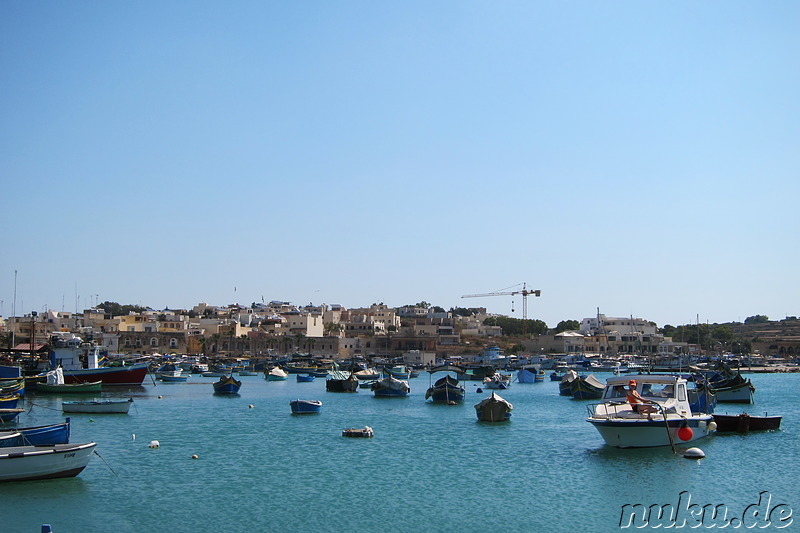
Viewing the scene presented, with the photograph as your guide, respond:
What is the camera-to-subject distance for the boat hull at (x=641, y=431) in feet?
101

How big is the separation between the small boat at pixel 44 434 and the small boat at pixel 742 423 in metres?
30.2

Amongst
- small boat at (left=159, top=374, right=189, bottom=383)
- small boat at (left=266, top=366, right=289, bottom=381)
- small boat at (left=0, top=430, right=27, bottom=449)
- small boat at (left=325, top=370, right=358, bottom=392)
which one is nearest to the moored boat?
small boat at (left=159, top=374, right=189, bottom=383)

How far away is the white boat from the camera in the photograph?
31.0m

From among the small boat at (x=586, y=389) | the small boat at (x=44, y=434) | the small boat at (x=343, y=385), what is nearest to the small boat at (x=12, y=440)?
the small boat at (x=44, y=434)

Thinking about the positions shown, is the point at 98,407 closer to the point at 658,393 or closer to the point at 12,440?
the point at 12,440

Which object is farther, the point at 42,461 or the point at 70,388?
the point at 70,388

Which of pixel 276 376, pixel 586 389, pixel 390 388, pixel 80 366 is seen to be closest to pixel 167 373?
pixel 276 376

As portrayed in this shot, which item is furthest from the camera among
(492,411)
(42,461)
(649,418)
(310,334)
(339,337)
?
(310,334)

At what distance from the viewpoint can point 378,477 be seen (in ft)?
90.7

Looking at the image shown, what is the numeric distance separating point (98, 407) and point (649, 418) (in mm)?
32223

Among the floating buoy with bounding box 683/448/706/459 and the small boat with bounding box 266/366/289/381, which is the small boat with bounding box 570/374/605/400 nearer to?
the floating buoy with bounding box 683/448/706/459

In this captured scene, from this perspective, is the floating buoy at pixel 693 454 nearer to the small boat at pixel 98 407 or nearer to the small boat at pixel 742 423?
the small boat at pixel 742 423

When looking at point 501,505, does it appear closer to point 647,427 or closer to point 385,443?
point 647,427

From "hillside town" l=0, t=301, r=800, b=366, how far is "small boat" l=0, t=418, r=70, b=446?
372 ft
